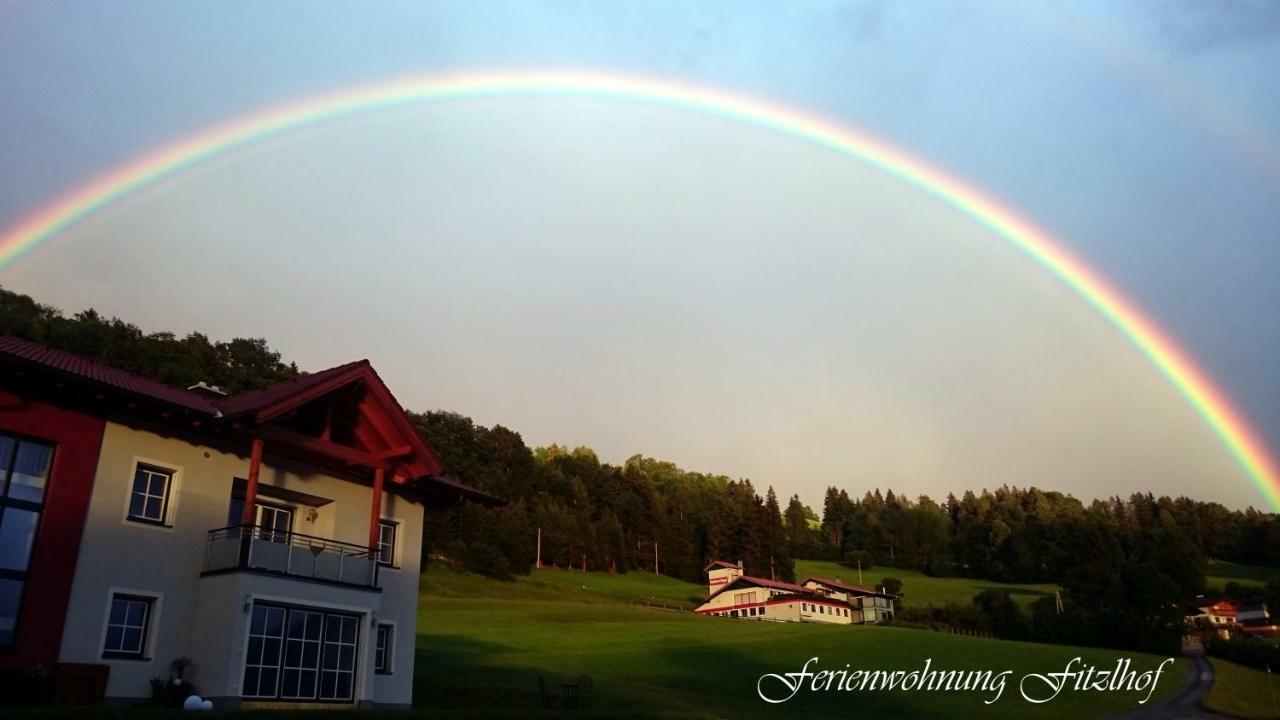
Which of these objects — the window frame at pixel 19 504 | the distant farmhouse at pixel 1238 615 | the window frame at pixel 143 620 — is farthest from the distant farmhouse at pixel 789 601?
the window frame at pixel 19 504

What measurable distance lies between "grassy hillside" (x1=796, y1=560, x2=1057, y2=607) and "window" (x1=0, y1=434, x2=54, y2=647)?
377 feet

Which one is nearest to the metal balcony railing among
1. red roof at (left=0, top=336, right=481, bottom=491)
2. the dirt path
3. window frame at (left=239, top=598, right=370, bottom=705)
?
window frame at (left=239, top=598, right=370, bottom=705)

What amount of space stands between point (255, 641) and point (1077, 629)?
90.9m

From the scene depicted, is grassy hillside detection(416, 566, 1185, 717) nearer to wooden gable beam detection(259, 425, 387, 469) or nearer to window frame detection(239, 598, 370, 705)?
window frame detection(239, 598, 370, 705)

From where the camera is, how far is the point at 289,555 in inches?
943

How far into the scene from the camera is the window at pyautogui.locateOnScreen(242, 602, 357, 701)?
2252 cm

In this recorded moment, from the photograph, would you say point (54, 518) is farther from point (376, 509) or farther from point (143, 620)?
point (376, 509)

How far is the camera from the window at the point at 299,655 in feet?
73.9

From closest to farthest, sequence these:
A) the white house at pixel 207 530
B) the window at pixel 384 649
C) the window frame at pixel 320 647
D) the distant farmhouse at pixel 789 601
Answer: the white house at pixel 207 530
the window frame at pixel 320 647
the window at pixel 384 649
the distant farmhouse at pixel 789 601

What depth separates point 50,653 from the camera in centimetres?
1980

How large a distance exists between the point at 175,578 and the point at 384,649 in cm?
738

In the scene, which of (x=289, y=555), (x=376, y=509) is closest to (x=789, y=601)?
(x=376, y=509)

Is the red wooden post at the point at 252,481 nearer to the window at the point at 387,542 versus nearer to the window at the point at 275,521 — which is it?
the window at the point at 275,521

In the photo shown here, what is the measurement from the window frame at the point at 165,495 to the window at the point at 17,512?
1.85 metres
